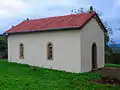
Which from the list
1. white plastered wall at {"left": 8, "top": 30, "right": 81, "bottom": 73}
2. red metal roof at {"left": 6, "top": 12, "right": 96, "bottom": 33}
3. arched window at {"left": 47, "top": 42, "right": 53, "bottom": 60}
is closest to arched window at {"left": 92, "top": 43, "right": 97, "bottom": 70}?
white plastered wall at {"left": 8, "top": 30, "right": 81, "bottom": 73}

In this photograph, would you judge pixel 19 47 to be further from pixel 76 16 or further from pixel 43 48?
pixel 76 16

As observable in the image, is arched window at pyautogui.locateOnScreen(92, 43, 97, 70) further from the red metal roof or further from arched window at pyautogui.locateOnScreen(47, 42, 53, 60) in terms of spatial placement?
arched window at pyautogui.locateOnScreen(47, 42, 53, 60)

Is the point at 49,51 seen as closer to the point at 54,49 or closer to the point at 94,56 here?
the point at 54,49

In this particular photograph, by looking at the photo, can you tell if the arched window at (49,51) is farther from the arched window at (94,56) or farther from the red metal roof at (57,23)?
the arched window at (94,56)

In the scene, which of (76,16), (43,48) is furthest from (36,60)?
(76,16)

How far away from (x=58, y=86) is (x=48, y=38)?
33.6 ft

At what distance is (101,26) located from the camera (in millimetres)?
24734

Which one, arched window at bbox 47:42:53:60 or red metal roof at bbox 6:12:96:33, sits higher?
red metal roof at bbox 6:12:96:33

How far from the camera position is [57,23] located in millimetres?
24203

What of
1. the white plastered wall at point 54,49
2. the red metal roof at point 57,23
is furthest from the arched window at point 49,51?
the red metal roof at point 57,23

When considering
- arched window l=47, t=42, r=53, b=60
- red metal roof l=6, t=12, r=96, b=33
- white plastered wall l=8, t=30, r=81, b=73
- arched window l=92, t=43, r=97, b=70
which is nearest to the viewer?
white plastered wall l=8, t=30, r=81, b=73

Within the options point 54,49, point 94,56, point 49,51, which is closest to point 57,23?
point 54,49

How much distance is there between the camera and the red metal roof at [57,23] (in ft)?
73.3

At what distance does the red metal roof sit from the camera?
22.3 metres
